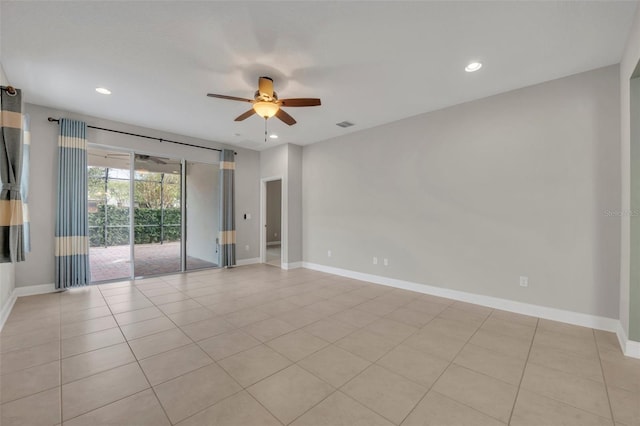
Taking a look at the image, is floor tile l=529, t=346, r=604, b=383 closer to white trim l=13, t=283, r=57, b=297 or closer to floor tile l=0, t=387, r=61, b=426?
floor tile l=0, t=387, r=61, b=426

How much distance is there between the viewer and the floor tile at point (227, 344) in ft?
8.29

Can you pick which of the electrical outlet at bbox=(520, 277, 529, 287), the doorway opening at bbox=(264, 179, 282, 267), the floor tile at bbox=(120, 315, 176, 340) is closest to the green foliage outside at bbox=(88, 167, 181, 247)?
the floor tile at bbox=(120, 315, 176, 340)

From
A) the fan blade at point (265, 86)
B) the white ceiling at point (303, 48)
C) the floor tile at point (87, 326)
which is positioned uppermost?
the white ceiling at point (303, 48)

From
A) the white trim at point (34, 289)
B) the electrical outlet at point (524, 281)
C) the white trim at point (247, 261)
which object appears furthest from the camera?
the white trim at point (247, 261)

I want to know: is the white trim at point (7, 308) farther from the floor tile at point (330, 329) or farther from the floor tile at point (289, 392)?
the floor tile at point (330, 329)

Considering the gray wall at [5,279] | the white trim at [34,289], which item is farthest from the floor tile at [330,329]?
the white trim at [34,289]

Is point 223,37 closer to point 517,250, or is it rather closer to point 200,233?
point 517,250

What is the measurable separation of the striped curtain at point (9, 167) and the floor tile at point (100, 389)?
1844mm

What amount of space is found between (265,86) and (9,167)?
2.89 m

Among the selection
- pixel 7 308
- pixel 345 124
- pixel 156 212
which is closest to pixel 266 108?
pixel 345 124

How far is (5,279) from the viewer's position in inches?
134

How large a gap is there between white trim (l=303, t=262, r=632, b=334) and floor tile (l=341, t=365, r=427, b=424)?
235 centimetres

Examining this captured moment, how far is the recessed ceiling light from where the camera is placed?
2.97 m

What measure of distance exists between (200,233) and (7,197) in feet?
14.5
